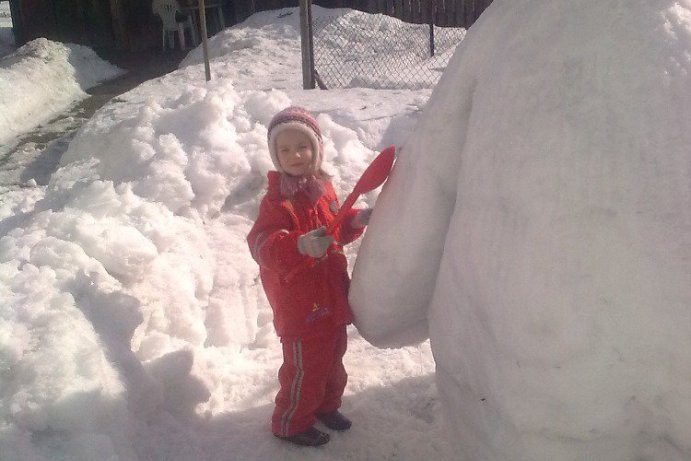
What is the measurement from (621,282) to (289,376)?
1142 millimetres

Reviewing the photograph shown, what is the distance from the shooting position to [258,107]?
3.59 m

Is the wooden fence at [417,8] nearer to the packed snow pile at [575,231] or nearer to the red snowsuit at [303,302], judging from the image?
the red snowsuit at [303,302]

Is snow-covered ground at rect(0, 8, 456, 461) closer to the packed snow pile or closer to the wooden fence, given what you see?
the packed snow pile

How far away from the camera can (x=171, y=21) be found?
1191 centimetres

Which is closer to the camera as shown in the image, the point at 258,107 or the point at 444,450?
the point at 444,450

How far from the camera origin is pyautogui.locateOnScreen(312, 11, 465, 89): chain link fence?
22.9 ft

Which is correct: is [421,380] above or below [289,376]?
below

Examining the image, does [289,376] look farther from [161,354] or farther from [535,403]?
[535,403]

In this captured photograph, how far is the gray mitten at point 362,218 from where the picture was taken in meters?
1.90

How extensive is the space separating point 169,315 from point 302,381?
0.62 metres

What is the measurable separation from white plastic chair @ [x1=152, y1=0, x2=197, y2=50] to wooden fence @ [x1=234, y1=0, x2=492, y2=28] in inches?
46.8

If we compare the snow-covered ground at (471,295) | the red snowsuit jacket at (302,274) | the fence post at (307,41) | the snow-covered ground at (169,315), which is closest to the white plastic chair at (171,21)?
the fence post at (307,41)

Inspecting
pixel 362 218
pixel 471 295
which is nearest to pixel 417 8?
pixel 362 218

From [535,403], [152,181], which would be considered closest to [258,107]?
[152,181]
